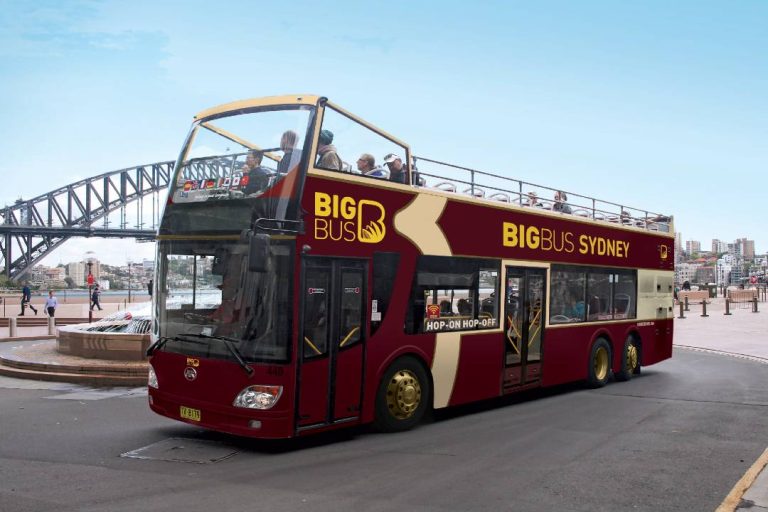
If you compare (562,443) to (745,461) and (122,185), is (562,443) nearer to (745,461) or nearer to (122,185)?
(745,461)

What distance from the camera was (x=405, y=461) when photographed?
23.4 feet

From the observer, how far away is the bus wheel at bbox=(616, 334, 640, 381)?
545 inches

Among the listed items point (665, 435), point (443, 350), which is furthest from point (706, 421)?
point (443, 350)

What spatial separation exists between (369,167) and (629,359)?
8313mm

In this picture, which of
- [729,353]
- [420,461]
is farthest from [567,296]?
[729,353]

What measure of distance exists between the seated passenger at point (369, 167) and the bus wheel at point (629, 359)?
7.66 m

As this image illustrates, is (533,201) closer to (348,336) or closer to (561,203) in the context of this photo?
(561,203)

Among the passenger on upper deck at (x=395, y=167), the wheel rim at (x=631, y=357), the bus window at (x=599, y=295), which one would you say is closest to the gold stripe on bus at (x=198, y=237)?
the passenger on upper deck at (x=395, y=167)

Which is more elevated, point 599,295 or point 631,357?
point 599,295

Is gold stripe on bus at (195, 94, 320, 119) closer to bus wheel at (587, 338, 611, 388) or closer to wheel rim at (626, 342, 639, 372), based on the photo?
bus wheel at (587, 338, 611, 388)

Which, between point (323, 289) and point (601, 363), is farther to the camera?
point (601, 363)

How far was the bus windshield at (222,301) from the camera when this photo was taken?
277 inches

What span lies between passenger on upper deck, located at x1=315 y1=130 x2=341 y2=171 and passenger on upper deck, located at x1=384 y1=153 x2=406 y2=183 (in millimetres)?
1010

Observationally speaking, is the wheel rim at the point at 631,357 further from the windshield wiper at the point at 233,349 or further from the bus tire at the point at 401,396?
the windshield wiper at the point at 233,349
